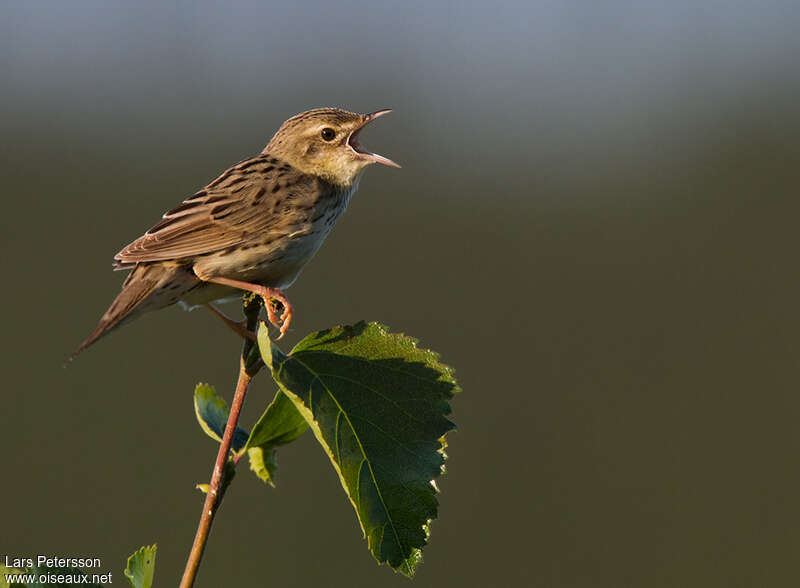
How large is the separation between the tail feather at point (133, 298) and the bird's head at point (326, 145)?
1027 millimetres

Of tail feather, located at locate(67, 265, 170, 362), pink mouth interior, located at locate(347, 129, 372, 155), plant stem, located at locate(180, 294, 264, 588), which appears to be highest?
pink mouth interior, located at locate(347, 129, 372, 155)

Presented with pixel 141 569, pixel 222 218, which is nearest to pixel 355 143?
pixel 222 218

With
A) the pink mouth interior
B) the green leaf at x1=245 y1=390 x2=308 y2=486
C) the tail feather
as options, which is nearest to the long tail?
the tail feather

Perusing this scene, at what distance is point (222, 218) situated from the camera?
12.4 feet

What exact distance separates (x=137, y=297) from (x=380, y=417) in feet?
4.88

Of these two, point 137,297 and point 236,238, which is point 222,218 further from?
point 137,297

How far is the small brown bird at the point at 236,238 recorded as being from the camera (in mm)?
3520

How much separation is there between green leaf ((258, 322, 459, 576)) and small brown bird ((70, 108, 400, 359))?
840 mm

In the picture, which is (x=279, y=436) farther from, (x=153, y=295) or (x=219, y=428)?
(x=153, y=295)

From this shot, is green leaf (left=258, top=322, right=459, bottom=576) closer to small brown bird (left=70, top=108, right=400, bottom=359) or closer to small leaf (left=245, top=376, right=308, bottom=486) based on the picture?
small leaf (left=245, top=376, right=308, bottom=486)

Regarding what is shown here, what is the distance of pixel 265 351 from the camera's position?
2139 millimetres

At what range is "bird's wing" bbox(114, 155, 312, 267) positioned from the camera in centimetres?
361

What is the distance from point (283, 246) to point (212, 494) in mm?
1772

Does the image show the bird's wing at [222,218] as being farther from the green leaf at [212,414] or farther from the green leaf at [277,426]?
the green leaf at [277,426]
